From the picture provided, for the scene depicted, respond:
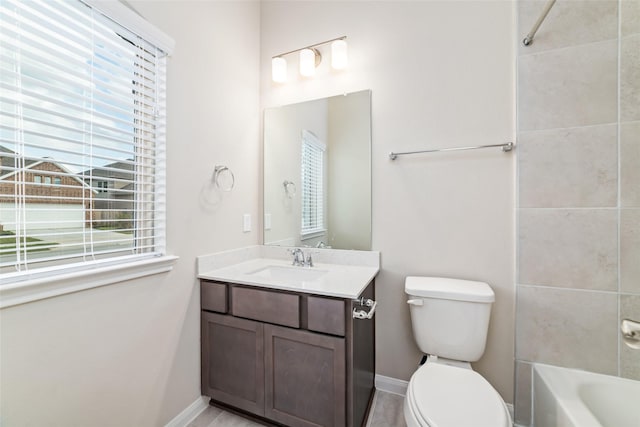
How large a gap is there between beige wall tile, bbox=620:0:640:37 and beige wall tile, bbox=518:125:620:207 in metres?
0.44

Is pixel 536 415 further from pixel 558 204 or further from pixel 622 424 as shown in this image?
pixel 558 204

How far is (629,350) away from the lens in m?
1.29

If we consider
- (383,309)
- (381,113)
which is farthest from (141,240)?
(381,113)

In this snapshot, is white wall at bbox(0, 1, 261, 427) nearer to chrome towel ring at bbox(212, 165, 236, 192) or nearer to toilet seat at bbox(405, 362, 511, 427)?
chrome towel ring at bbox(212, 165, 236, 192)

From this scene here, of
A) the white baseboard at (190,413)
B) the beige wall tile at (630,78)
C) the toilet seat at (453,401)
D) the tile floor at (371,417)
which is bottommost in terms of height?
the tile floor at (371,417)

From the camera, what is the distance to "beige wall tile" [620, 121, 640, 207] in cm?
127

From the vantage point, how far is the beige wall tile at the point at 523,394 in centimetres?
146

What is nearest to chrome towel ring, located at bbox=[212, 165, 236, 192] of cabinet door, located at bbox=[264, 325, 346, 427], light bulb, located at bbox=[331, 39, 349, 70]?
cabinet door, located at bbox=[264, 325, 346, 427]

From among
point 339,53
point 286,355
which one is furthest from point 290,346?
point 339,53

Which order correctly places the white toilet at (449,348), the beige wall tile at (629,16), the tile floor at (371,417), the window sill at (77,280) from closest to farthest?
the window sill at (77,280), the white toilet at (449,348), the beige wall tile at (629,16), the tile floor at (371,417)

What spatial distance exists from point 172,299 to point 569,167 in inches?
85.5

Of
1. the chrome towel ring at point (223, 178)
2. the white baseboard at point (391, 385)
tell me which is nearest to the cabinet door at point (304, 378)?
the white baseboard at point (391, 385)

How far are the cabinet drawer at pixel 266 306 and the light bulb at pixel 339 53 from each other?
154 cm

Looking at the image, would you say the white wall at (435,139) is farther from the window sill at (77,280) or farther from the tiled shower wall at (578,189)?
the window sill at (77,280)
